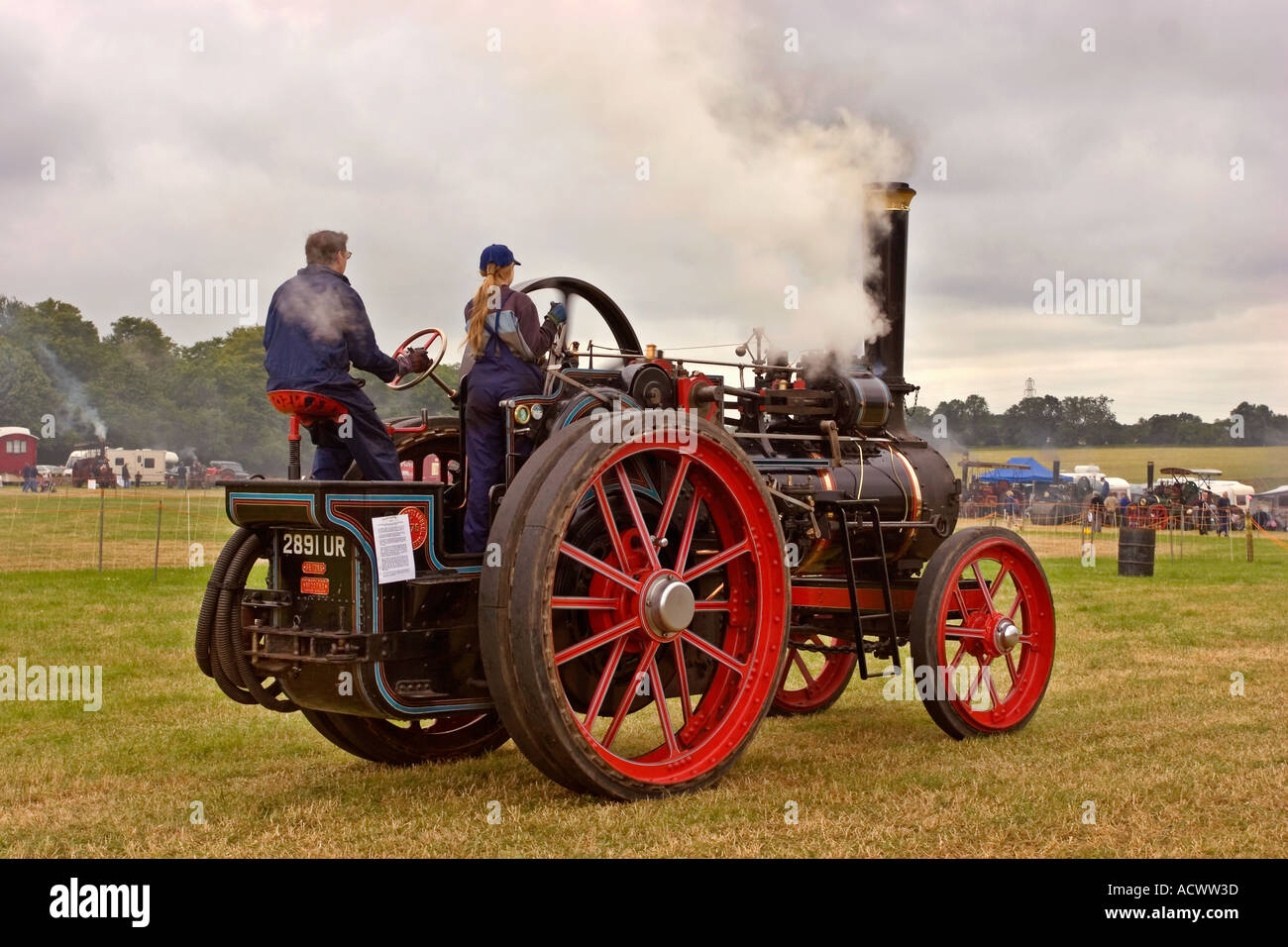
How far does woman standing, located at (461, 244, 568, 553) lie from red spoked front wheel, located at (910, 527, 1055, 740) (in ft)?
8.44

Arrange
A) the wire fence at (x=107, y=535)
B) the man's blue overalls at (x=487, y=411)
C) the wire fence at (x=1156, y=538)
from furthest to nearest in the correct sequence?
1. the wire fence at (x=1156, y=538)
2. the wire fence at (x=107, y=535)
3. the man's blue overalls at (x=487, y=411)

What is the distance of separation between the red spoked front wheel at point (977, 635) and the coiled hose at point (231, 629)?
3257mm

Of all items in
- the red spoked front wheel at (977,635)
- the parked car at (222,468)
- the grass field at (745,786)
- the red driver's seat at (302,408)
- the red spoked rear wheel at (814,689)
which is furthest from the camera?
the parked car at (222,468)

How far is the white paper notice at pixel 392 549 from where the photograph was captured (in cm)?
489

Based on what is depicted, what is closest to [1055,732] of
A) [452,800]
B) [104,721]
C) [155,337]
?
[452,800]

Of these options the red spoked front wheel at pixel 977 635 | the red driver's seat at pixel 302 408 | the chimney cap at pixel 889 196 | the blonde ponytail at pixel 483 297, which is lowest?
the red spoked front wheel at pixel 977 635

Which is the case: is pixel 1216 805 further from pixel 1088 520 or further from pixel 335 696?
pixel 1088 520

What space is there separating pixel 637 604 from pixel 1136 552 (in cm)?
1617

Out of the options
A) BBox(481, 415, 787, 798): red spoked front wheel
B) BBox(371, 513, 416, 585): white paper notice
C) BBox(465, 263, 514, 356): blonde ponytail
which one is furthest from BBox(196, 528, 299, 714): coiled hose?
BBox(465, 263, 514, 356): blonde ponytail

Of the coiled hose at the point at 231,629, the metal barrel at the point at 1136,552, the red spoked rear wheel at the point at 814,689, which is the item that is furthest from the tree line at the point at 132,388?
the coiled hose at the point at 231,629

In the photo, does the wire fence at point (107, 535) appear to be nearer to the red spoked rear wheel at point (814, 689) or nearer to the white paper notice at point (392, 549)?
the red spoked rear wheel at point (814, 689)

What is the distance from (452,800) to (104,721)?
→ 3.03m

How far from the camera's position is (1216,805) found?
17.7ft

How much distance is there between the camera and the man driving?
5180 millimetres
